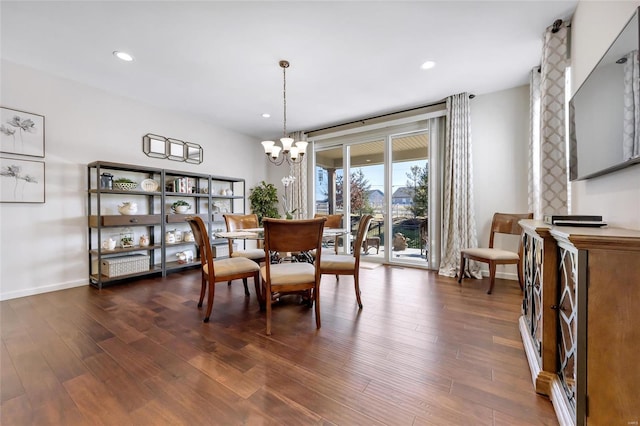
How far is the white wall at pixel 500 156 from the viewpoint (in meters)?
3.36

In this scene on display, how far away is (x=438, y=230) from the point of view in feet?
12.9

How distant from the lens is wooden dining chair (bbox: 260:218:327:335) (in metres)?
1.89

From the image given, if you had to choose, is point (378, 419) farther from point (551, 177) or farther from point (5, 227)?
point (5, 227)

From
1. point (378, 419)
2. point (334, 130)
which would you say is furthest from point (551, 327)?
point (334, 130)

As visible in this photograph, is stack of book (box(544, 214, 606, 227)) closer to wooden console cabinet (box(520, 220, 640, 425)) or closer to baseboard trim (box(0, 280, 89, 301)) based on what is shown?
wooden console cabinet (box(520, 220, 640, 425))

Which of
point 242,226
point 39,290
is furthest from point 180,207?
point 39,290

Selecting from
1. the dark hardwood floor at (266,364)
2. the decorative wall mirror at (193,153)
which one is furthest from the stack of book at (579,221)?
the decorative wall mirror at (193,153)

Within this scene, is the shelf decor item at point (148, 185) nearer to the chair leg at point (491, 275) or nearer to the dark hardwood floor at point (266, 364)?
the dark hardwood floor at point (266, 364)

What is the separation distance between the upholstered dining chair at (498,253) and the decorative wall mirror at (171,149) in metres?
4.55

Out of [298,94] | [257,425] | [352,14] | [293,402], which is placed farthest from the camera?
[298,94]

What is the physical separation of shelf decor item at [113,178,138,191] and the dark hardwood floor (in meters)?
1.47

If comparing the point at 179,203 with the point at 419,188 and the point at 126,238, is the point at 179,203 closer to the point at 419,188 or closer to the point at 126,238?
the point at 126,238

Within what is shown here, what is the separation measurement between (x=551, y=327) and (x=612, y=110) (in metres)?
1.17

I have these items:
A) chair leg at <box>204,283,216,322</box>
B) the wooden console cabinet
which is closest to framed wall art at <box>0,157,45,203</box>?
chair leg at <box>204,283,216,322</box>
